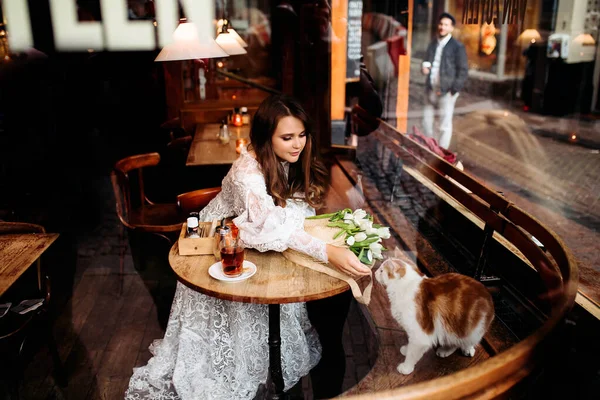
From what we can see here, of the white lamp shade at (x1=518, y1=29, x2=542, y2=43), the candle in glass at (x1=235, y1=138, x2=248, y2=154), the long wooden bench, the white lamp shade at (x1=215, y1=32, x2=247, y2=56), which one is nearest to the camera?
the long wooden bench

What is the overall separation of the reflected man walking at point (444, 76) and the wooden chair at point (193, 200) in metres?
4.77

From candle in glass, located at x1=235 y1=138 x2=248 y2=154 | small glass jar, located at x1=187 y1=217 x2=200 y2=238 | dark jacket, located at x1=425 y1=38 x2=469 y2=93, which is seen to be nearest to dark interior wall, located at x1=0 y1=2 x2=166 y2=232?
candle in glass, located at x1=235 y1=138 x2=248 y2=154

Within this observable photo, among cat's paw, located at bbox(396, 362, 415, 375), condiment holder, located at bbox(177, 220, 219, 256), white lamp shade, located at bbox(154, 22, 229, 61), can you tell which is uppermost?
white lamp shade, located at bbox(154, 22, 229, 61)

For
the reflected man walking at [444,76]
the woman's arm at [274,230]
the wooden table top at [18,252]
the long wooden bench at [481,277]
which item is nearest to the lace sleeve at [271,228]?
the woman's arm at [274,230]

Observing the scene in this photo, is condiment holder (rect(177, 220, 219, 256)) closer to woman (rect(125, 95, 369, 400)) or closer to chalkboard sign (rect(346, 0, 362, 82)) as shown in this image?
woman (rect(125, 95, 369, 400))

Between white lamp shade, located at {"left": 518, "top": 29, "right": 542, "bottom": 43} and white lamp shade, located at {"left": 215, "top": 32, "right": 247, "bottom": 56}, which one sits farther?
white lamp shade, located at {"left": 518, "top": 29, "right": 542, "bottom": 43}

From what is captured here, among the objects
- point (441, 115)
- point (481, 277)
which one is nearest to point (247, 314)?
point (481, 277)

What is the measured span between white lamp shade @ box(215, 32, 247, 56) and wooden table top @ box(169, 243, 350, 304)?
269 cm

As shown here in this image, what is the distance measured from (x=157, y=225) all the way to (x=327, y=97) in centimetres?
355

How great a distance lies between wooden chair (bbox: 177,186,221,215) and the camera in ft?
10.1

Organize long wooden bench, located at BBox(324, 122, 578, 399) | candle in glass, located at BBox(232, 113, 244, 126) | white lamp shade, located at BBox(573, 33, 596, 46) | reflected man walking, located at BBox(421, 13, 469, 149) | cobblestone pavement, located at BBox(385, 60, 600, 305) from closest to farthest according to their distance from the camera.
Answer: long wooden bench, located at BBox(324, 122, 578, 399) < cobblestone pavement, located at BBox(385, 60, 600, 305) < candle in glass, located at BBox(232, 113, 244, 126) < reflected man walking, located at BBox(421, 13, 469, 149) < white lamp shade, located at BBox(573, 33, 596, 46)

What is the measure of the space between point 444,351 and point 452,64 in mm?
5769

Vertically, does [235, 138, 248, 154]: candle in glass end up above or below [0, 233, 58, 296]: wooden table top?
above

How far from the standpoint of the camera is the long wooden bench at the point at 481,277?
1169 mm
